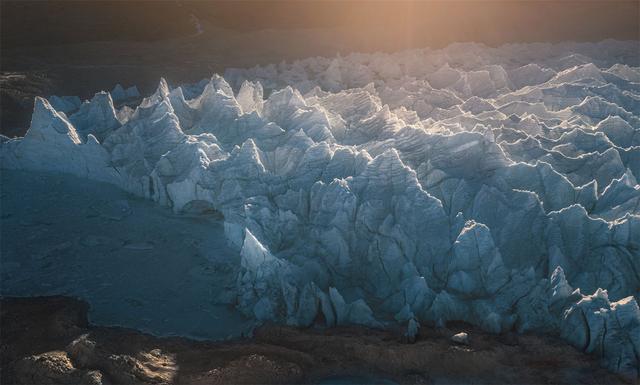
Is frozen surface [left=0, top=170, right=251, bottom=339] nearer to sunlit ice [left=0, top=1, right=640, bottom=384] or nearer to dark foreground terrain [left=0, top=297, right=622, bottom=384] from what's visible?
sunlit ice [left=0, top=1, right=640, bottom=384]

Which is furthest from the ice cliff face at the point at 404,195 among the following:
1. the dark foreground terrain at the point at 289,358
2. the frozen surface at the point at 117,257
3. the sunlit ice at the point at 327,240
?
the frozen surface at the point at 117,257

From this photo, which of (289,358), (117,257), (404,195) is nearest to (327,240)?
(404,195)

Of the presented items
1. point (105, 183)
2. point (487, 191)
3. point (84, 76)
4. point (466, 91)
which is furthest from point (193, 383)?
point (84, 76)

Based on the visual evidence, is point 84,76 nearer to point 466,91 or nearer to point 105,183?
point 105,183

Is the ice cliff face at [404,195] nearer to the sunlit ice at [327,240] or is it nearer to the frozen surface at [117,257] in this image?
the sunlit ice at [327,240]

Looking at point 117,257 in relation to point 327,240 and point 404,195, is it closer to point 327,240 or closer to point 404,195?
point 327,240

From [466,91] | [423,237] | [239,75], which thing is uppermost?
[239,75]
